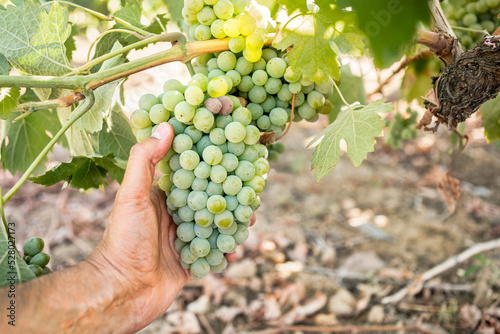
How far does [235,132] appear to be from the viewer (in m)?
1.10

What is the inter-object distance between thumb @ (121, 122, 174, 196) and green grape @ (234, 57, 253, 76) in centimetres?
29

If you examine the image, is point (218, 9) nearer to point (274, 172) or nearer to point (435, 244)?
point (435, 244)

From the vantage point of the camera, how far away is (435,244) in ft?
9.66

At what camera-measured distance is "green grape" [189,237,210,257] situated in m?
1.15

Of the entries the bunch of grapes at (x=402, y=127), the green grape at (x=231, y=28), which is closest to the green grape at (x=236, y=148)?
the green grape at (x=231, y=28)

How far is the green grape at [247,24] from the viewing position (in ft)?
3.72

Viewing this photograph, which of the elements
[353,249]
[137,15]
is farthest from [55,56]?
[353,249]

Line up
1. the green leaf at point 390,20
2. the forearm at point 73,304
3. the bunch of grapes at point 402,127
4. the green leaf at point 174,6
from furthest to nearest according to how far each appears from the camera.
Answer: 1. the bunch of grapes at point 402,127
2. the green leaf at point 174,6
3. the forearm at point 73,304
4. the green leaf at point 390,20

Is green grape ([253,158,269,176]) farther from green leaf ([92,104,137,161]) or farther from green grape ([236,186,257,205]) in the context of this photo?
green leaf ([92,104,137,161])

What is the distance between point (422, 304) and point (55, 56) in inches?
95.3

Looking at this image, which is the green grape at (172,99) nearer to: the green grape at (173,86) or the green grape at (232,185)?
the green grape at (173,86)

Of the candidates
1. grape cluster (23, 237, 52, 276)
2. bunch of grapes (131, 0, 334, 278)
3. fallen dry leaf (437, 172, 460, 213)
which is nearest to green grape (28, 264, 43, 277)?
grape cluster (23, 237, 52, 276)

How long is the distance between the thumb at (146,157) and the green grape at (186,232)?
153 millimetres

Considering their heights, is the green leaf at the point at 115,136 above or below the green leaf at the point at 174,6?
below
